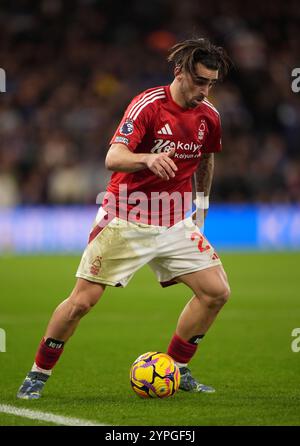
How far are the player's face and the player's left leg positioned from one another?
1.16 m

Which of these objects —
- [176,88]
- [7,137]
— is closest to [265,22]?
[7,137]

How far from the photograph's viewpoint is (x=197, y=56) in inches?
→ 233

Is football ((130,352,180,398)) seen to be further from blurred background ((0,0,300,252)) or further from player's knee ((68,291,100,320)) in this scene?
blurred background ((0,0,300,252))

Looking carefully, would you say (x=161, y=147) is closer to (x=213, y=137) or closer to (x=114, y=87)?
(x=213, y=137)

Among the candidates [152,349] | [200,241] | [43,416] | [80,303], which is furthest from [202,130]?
[152,349]

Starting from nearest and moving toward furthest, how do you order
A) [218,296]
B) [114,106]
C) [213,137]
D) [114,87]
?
[218,296] → [213,137] → [114,106] → [114,87]

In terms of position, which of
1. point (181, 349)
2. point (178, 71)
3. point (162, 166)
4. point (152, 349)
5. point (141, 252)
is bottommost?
point (152, 349)

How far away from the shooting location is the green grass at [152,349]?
17.9ft

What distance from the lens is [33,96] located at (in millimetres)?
20734

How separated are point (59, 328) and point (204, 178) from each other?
5.16 feet

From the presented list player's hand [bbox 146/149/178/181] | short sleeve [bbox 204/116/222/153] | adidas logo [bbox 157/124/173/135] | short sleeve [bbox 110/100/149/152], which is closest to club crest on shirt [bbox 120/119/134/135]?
short sleeve [bbox 110/100/149/152]

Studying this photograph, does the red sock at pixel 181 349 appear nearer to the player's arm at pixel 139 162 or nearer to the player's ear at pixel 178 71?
the player's arm at pixel 139 162

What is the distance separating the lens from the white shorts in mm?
5930

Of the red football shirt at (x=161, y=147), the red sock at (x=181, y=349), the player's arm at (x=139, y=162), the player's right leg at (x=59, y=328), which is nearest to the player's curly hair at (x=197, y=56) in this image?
the red football shirt at (x=161, y=147)
